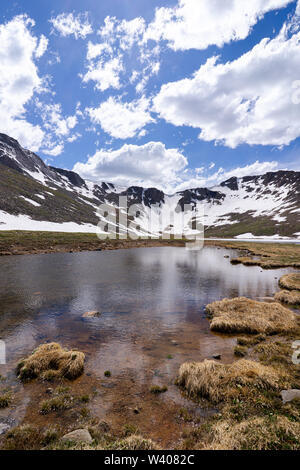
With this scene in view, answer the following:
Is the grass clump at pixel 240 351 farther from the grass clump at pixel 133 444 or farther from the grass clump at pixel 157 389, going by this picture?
the grass clump at pixel 133 444

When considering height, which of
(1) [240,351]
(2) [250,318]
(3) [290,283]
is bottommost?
(1) [240,351]

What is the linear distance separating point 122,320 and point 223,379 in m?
10.6

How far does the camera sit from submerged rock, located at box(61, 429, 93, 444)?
23.4ft

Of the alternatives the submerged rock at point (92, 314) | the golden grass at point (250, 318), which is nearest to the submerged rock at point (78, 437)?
the golden grass at point (250, 318)

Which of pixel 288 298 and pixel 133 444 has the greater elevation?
pixel 133 444

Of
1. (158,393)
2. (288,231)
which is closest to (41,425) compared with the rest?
(158,393)

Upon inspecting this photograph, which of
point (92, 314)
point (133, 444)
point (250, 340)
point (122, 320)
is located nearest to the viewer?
point (133, 444)

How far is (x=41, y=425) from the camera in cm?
819

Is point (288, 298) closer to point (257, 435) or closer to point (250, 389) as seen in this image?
point (250, 389)

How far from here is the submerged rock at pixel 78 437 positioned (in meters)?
7.14

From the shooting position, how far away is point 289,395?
9266 mm

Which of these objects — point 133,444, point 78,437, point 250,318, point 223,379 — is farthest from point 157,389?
point 250,318
